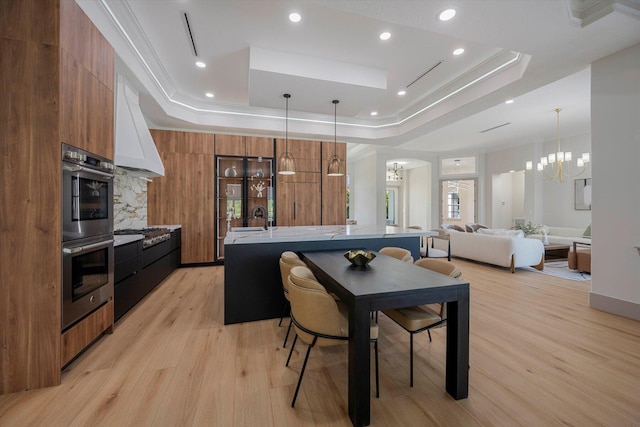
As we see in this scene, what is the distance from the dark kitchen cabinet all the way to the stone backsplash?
2.36 ft

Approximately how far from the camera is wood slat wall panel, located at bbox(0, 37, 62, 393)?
5.60 ft

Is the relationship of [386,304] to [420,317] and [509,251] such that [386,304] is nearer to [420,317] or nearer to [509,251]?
[420,317]

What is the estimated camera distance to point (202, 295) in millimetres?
3674

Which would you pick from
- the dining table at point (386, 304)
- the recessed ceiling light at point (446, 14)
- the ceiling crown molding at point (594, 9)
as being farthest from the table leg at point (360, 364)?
the ceiling crown molding at point (594, 9)

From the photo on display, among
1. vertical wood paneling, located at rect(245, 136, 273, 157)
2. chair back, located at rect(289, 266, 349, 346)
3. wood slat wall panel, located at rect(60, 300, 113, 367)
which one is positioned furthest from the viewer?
vertical wood paneling, located at rect(245, 136, 273, 157)

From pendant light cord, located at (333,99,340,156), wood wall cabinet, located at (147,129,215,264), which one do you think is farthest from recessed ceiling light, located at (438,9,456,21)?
Result: wood wall cabinet, located at (147,129,215,264)

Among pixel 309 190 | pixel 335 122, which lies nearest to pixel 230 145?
pixel 309 190

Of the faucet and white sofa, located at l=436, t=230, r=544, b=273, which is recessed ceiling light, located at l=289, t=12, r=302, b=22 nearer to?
the faucet

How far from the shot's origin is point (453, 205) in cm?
1185

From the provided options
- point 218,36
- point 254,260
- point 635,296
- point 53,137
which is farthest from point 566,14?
point 53,137

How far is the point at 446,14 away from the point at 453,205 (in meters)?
10.8

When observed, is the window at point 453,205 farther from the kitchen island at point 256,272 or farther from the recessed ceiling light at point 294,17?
the recessed ceiling light at point 294,17

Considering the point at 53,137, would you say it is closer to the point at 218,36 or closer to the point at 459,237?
the point at 218,36

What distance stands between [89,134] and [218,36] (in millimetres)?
1818
